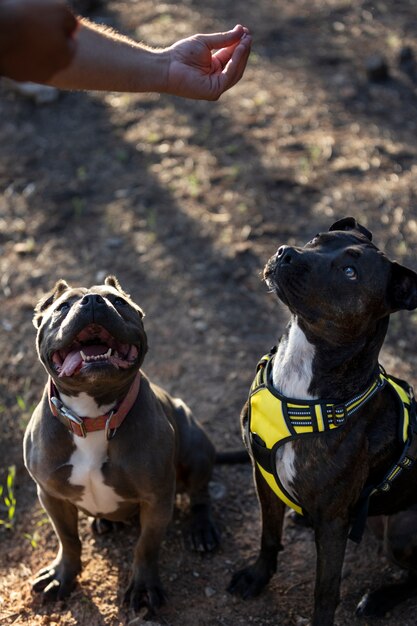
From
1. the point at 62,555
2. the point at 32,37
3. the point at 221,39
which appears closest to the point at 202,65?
the point at 221,39

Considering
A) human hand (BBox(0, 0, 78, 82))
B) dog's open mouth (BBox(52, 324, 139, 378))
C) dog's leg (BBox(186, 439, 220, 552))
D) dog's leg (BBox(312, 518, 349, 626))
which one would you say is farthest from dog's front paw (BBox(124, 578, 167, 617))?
human hand (BBox(0, 0, 78, 82))

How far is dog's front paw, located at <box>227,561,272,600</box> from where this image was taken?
15.0ft

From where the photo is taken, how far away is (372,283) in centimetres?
383

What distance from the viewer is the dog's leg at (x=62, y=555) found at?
174 inches

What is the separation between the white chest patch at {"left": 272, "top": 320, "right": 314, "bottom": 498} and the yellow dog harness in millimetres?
32

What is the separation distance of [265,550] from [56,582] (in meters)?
1.10

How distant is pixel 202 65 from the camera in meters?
4.37

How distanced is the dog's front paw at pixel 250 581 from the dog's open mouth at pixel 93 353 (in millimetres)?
1403

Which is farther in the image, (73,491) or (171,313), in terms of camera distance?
(171,313)

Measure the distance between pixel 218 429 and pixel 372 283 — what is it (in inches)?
84.7

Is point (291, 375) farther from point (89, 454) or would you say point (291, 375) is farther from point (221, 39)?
point (221, 39)

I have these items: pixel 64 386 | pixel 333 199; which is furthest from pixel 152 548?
pixel 333 199

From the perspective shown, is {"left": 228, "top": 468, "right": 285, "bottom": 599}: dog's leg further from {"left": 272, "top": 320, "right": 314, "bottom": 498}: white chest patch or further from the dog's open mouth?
the dog's open mouth

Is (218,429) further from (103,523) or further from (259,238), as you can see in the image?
(259,238)
